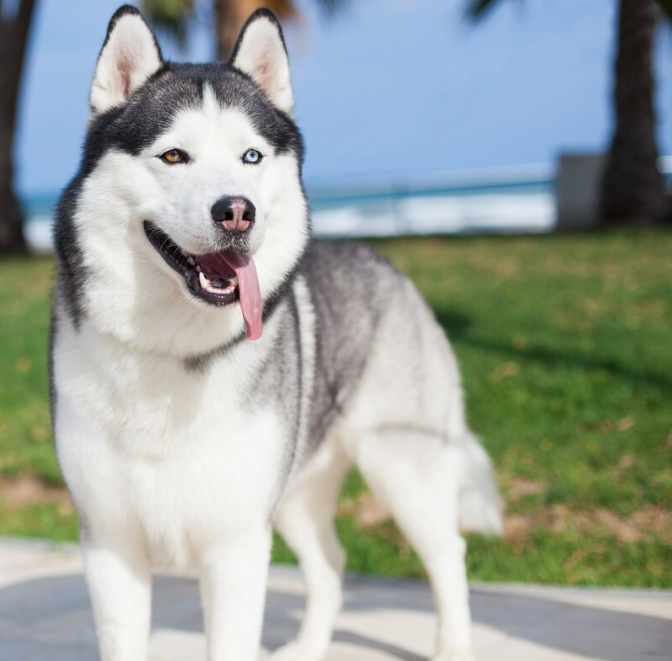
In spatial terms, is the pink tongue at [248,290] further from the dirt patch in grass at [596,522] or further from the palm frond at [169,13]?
the palm frond at [169,13]

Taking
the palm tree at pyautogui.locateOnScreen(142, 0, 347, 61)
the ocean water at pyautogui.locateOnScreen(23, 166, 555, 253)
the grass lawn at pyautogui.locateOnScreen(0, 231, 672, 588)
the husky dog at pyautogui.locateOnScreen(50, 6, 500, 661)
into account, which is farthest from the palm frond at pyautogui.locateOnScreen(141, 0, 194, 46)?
the husky dog at pyautogui.locateOnScreen(50, 6, 500, 661)

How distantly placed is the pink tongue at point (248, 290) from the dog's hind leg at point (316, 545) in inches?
47.1

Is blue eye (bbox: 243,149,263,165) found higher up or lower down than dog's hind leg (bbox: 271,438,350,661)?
higher up

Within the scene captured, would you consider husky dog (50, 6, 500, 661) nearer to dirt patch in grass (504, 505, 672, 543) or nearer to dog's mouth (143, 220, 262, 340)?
dog's mouth (143, 220, 262, 340)

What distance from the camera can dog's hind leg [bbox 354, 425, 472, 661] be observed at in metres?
3.79

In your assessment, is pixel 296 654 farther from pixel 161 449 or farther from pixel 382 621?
pixel 161 449

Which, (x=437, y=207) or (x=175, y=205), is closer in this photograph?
(x=175, y=205)

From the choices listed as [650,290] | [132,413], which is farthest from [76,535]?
[650,290]

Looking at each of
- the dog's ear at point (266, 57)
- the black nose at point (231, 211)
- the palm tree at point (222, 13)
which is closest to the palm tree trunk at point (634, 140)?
the palm tree at point (222, 13)

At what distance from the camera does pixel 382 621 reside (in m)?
4.36

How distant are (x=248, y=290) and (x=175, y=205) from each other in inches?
12.4

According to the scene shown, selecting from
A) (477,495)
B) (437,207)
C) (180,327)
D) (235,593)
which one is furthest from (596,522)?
(437,207)

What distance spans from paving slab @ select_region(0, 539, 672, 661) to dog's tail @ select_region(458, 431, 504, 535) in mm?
406

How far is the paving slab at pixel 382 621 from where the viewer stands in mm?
3908
